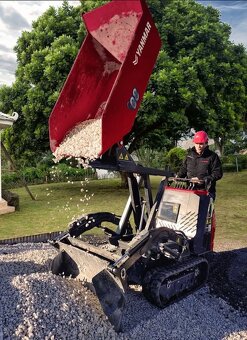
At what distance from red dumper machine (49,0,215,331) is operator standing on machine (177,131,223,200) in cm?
25

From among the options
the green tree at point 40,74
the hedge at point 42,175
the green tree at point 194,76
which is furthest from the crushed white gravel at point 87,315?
the hedge at point 42,175

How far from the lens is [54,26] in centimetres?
1694

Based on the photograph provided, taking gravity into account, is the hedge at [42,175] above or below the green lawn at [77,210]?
above

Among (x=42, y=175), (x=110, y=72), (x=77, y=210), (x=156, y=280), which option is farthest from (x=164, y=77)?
(x=42, y=175)

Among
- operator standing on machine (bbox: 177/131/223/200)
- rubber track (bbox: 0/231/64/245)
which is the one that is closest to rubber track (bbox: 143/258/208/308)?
operator standing on machine (bbox: 177/131/223/200)

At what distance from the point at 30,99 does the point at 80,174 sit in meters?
12.4

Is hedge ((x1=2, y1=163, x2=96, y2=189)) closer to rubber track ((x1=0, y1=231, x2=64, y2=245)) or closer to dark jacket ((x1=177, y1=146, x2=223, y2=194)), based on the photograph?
rubber track ((x1=0, y1=231, x2=64, y2=245))

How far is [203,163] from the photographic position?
6246 mm

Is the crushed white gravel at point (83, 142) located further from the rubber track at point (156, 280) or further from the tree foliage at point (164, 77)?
the tree foliage at point (164, 77)

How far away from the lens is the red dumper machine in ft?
14.3

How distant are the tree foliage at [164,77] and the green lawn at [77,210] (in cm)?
268

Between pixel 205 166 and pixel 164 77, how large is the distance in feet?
28.0

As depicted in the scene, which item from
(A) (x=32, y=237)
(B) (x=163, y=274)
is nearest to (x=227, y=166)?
(A) (x=32, y=237)

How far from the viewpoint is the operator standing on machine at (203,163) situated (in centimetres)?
609
